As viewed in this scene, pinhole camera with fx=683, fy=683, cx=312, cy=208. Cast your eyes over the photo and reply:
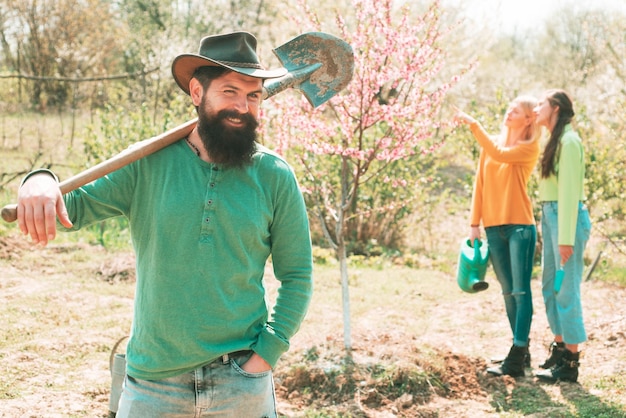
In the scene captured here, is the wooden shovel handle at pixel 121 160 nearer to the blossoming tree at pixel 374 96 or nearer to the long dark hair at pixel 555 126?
the blossoming tree at pixel 374 96

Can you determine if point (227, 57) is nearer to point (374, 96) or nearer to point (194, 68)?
point (194, 68)

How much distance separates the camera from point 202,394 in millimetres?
1958

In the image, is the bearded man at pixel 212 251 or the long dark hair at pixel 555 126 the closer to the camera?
the bearded man at pixel 212 251

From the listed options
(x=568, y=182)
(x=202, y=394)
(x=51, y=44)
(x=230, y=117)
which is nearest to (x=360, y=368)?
(x=568, y=182)

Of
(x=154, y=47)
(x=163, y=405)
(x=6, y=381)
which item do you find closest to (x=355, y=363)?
(x=6, y=381)

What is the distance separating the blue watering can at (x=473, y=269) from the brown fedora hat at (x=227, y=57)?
2.90 metres

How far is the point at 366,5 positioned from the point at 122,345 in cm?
293

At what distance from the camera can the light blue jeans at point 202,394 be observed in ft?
6.42

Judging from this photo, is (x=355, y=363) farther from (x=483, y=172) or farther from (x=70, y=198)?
(x=70, y=198)

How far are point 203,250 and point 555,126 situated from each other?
323cm

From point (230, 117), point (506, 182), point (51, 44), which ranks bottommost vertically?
point (506, 182)

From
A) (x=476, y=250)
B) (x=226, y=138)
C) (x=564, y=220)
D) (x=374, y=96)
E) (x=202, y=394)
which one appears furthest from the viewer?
(x=476, y=250)

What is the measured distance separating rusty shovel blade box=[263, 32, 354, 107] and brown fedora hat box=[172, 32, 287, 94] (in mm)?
697

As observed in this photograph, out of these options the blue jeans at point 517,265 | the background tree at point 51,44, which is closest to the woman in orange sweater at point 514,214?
the blue jeans at point 517,265
